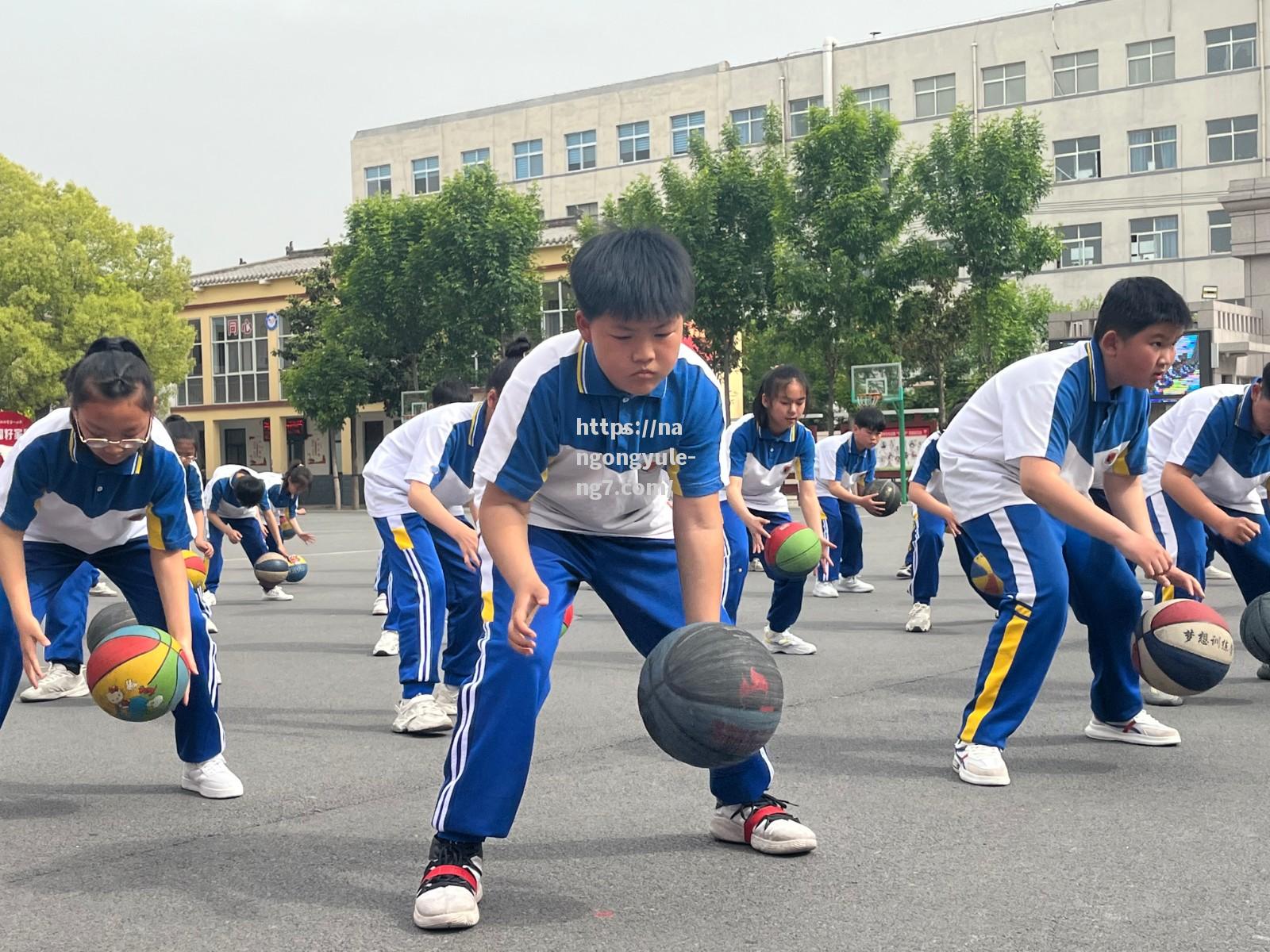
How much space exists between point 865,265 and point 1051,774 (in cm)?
2917

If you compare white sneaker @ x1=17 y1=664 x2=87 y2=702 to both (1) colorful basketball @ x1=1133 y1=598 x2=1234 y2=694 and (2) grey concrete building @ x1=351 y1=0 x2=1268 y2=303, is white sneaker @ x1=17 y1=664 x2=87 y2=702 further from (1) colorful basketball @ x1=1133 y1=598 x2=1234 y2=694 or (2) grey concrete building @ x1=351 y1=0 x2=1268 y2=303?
(2) grey concrete building @ x1=351 y1=0 x2=1268 y2=303

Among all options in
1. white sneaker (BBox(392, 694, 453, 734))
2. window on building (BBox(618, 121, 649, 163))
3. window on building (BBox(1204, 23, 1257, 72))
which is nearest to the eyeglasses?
white sneaker (BBox(392, 694, 453, 734))

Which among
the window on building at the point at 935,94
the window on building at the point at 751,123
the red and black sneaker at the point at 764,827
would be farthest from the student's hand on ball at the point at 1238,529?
the window on building at the point at 751,123

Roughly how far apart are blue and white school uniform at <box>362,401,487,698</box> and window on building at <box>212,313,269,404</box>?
51.9 meters

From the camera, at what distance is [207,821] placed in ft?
17.7

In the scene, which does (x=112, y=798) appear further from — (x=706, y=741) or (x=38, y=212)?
(x=38, y=212)

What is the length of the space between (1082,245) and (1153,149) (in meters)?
4.21

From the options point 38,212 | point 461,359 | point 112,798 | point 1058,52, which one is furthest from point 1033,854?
point 1058,52

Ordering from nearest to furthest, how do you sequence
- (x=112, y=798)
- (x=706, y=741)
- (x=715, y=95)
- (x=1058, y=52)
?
(x=706, y=741), (x=112, y=798), (x=1058, y=52), (x=715, y=95)

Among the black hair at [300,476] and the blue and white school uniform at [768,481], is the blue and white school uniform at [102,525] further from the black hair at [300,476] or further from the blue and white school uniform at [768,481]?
the black hair at [300,476]

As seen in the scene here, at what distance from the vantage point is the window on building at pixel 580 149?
65.4 metres

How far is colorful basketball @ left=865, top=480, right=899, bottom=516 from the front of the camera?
52.7ft

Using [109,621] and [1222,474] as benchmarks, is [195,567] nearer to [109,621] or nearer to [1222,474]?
[109,621]

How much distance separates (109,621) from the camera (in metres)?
6.35
